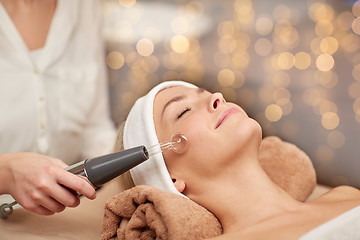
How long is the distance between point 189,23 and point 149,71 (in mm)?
308

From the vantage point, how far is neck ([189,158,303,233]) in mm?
1011

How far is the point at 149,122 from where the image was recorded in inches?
42.5

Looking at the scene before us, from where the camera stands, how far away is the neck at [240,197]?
39.8 inches

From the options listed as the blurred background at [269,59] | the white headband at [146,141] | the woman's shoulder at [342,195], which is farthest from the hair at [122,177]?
the blurred background at [269,59]

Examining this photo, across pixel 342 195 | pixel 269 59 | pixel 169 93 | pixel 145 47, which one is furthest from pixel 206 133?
pixel 145 47

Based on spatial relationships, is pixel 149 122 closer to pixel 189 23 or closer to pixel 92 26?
pixel 92 26

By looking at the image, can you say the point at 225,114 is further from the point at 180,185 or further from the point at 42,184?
the point at 42,184

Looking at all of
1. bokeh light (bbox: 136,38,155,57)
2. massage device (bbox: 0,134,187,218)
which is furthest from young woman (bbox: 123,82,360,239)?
bokeh light (bbox: 136,38,155,57)

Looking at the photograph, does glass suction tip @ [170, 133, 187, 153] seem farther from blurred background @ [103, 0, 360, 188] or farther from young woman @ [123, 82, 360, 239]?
blurred background @ [103, 0, 360, 188]

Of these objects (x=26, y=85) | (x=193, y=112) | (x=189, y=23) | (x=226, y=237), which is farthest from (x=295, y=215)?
(x=189, y=23)

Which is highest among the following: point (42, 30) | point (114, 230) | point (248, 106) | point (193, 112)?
point (42, 30)

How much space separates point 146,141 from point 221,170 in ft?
0.62

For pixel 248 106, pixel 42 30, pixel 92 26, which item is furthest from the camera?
pixel 248 106

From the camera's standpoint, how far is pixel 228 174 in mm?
1030
